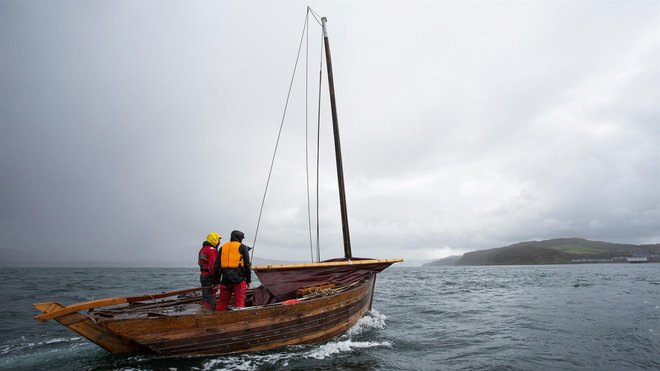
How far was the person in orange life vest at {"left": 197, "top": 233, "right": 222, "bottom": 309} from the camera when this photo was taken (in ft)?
31.5

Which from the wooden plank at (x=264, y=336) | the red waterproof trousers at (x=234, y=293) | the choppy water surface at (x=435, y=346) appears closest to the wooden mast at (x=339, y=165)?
the choppy water surface at (x=435, y=346)

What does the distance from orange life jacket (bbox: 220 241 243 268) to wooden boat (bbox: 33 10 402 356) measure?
1.28m

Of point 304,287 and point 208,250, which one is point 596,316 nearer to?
point 304,287

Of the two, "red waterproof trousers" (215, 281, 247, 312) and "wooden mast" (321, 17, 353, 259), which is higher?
"wooden mast" (321, 17, 353, 259)

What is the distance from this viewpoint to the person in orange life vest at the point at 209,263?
31.5 feet

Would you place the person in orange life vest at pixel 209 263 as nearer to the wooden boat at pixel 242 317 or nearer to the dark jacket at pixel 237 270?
the wooden boat at pixel 242 317

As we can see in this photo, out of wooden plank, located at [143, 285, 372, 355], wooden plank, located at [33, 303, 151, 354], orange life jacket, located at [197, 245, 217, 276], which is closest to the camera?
wooden plank, located at [33, 303, 151, 354]

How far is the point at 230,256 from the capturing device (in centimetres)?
862

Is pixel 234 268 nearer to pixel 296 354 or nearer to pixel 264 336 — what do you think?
pixel 264 336

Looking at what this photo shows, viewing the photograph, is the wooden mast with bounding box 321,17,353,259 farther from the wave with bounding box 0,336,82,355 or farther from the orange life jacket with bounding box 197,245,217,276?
the wave with bounding box 0,336,82,355

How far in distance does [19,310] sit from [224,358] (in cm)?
1721

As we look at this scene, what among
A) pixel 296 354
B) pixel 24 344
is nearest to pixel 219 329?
pixel 296 354

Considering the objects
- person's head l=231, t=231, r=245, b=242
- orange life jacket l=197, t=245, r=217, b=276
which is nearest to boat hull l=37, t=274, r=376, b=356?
orange life jacket l=197, t=245, r=217, b=276

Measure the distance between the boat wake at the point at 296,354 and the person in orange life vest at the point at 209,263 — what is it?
2325 mm
